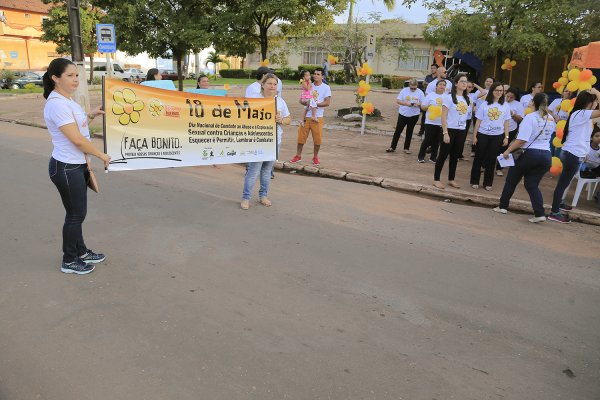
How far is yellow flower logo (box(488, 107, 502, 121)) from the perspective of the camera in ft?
24.1

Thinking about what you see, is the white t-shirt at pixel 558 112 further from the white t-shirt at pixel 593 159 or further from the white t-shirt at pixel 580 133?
the white t-shirt at pixel 580 133

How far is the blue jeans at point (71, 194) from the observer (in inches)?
155

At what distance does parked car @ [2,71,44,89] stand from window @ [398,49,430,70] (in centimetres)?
3028

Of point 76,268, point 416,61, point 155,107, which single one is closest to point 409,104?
point 155,107

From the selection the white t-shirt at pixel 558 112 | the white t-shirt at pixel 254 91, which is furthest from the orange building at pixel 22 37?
the white t-shirt at pixel 558 112

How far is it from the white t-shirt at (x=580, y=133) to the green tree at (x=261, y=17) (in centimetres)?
1075

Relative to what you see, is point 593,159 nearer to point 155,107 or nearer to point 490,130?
point 490,130

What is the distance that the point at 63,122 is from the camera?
373 cm

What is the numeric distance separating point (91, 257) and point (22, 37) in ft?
157

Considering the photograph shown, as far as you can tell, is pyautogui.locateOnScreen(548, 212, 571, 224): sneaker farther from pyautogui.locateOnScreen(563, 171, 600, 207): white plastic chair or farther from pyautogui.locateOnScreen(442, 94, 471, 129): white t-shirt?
pyautogui.locateOnScreen(442, 94, 471, 129): white t-shirt

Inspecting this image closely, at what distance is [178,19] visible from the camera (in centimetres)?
1669

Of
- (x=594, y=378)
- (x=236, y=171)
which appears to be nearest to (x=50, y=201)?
(x=236, y=171)

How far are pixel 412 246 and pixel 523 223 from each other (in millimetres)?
2068

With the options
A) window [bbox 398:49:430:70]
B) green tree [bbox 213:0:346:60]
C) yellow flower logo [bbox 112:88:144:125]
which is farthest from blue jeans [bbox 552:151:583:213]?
window [bbox 398:49:430:70]
